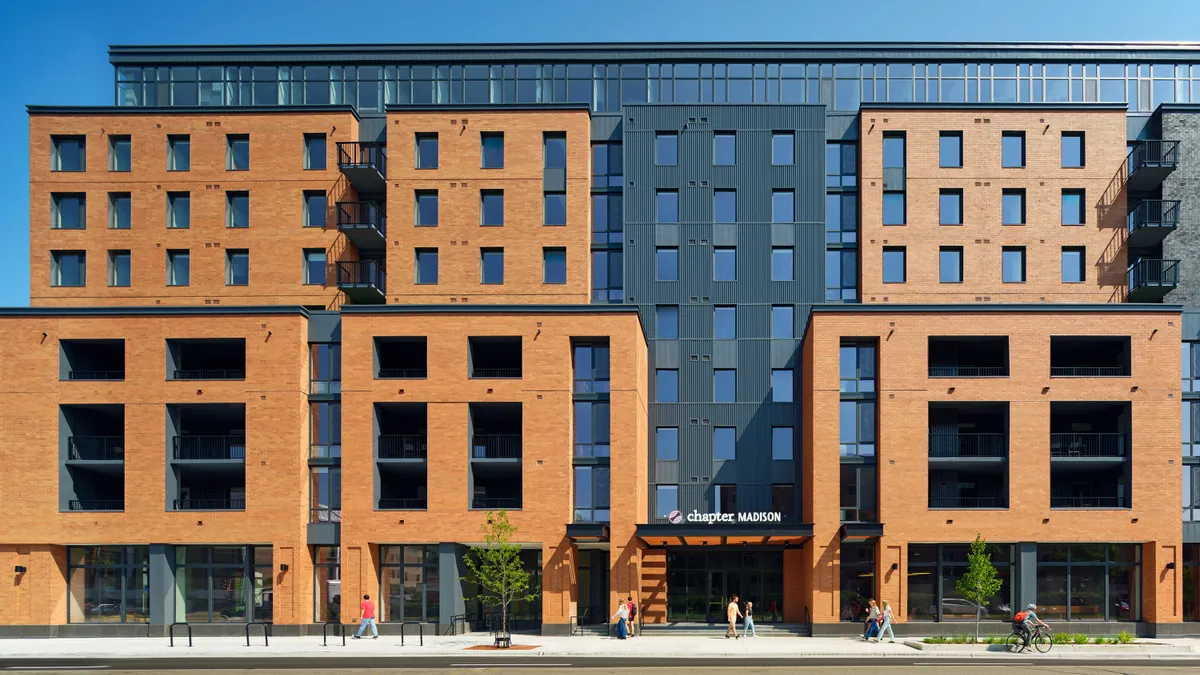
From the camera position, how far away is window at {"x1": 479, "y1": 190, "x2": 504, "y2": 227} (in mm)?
45969

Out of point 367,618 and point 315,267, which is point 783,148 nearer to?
point 315,267

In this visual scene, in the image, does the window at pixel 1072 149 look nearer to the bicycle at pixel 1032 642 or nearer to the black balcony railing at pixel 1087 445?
the black balcony railing at pixel 1087 445

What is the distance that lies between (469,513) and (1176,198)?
36.2 meters

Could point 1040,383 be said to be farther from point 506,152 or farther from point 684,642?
point 506,152

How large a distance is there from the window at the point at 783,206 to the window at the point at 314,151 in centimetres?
2165

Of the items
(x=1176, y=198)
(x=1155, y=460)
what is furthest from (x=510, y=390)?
(x=1176, y=198)

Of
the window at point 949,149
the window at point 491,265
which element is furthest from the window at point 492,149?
the window at point 949,149

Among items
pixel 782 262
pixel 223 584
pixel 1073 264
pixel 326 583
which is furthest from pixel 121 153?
pixel 1073 264

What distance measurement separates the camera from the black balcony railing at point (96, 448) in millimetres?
40656

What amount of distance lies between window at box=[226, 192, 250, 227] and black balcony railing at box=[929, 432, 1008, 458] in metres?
32.9

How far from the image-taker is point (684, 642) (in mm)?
36500

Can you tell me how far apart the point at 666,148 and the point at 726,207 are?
4.11m

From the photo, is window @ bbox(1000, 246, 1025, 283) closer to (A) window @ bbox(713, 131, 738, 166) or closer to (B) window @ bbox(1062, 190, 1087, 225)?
(B) window @ bbox(1062, 190, 1087, 225)

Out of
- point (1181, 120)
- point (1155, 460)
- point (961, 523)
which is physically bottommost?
point (961, 523)
